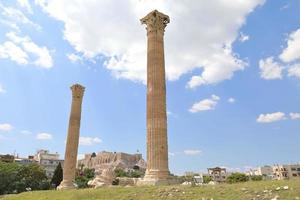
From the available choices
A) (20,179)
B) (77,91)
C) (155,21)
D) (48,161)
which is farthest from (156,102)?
(48,161)

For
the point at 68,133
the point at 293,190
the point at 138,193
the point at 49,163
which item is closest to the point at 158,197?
the point at 138,193

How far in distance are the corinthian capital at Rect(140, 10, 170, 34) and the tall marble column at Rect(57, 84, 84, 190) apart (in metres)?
18.5

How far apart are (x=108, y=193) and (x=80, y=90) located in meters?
24.7

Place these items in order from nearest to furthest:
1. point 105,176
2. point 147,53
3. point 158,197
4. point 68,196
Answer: point 158,197 → point 68,196 → point 147,53 → point 105,176

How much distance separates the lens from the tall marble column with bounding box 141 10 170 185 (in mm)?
25703

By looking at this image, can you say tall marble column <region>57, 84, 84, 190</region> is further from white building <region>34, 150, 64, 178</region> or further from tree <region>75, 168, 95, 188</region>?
white building <region>34, 150, 64, 178</region>

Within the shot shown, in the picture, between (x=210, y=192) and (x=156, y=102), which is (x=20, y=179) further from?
(x=210, y=192)

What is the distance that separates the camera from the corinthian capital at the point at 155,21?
95.3 ft

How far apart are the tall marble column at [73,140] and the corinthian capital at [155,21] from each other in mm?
18529

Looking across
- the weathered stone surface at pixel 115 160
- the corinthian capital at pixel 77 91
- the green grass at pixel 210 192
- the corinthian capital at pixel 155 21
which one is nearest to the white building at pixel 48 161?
the weathered stone surface at pixel 115 160

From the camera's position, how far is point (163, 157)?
2612 cm

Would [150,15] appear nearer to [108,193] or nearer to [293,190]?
[108,193]

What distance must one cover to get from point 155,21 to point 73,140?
19937mm

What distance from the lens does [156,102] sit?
89.6 ft
